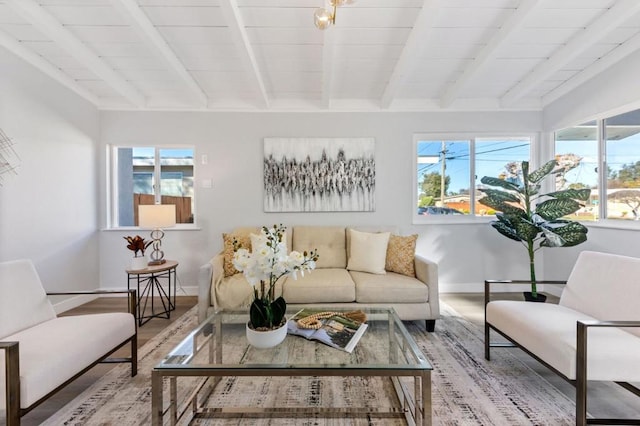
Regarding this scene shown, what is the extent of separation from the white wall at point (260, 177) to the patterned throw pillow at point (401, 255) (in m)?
0.72

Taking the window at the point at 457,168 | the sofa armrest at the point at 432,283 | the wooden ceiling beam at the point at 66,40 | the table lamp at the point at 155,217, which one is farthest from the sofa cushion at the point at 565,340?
the wooden ceiling beam at the point at 66,40

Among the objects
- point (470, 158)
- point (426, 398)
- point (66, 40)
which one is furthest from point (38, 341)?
point (470, 158)

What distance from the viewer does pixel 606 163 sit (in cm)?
310

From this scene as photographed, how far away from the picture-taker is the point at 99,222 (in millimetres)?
3744

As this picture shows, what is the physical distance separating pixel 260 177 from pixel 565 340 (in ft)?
10.7

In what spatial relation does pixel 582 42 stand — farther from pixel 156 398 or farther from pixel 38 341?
pixel 38 341

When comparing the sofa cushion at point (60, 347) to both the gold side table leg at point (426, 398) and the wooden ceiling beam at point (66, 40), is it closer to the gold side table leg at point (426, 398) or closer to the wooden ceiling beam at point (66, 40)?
the gold side table leg at point (426, 398)

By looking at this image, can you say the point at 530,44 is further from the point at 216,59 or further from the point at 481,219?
the point at 216,59

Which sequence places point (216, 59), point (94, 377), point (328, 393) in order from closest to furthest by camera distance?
point (328, 393) → point (94, 377) → point (216, 59)

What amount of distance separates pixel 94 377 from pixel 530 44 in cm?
429

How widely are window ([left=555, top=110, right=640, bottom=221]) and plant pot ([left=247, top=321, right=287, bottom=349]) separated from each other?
Answer: 11.6 feet

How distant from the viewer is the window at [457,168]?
12.8 ft

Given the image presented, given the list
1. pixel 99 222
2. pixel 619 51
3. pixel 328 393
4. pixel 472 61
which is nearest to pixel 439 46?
pixel 472 61

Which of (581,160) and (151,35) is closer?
(151,35)
